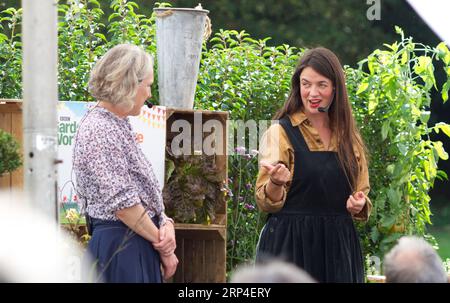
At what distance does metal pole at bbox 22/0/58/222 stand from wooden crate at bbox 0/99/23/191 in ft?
7.80

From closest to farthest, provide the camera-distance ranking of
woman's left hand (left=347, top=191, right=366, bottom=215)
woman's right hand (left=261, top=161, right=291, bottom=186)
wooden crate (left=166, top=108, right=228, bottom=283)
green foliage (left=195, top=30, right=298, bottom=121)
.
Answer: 1. woman's right hand (left=261, top=161, right=291, bottom=186)
2. woman's left hand (left=347, top=191, right=366, bottom=215)
3. wooden crate (left=166, top=108, right=228, bottom=283)
4. green foliage (left=195, top=30, right=298, bottom=121)

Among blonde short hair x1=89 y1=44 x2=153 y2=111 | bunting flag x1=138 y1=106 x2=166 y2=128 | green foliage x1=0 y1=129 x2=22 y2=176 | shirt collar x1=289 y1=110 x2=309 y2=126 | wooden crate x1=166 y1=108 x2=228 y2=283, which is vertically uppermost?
blonde short hair x1=89 y1=44 x2=153 y2=111

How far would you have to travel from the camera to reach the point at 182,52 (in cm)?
598

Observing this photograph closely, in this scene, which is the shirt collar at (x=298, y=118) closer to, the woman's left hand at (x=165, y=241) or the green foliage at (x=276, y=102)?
the woman's left hand at (x=165, y=241)

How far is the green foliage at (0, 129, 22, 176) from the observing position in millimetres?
4211

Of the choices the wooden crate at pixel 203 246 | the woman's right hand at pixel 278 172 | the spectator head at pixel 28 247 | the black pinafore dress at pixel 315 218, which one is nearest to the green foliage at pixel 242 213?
the wooden crate at pixel 203 246

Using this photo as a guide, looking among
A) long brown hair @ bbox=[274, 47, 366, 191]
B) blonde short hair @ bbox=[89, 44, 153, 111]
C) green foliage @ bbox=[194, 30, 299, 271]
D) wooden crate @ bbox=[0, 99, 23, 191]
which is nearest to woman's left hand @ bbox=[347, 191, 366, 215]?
long brown hair @ bbox=[274, 47, 366, 191]

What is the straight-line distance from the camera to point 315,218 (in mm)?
4363

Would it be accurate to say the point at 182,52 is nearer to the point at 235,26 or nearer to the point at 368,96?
the point at 368,96

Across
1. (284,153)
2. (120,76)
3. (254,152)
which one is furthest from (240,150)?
(120,76)

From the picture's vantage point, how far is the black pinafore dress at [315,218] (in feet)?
14.3

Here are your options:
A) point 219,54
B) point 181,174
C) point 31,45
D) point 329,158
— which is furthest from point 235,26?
point 31,45

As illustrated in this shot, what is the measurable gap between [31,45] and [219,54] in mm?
3969

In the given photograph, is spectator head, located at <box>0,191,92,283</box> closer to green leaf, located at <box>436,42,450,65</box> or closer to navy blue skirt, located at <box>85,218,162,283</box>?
navy blue skirt, located at <box>85,218,162,283</box>
